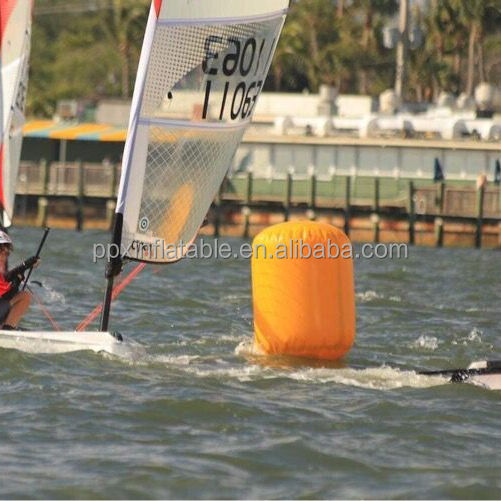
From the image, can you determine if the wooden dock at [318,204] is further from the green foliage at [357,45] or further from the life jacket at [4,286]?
the life jacket at [4,286]

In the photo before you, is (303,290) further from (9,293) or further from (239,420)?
(9,293)

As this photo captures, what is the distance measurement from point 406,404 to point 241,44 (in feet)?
12.6

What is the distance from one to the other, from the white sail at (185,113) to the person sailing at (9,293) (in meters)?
1.20

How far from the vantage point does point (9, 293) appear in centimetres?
1405

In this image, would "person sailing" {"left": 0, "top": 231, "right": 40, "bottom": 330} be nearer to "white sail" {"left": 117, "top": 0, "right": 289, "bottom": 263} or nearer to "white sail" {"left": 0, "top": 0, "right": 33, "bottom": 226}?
"white sail" {"left": 117, "top": 0, "right": 289, "bottom": 263}

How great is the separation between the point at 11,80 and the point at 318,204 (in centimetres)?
1862

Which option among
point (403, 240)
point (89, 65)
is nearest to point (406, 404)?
point (403, 240)

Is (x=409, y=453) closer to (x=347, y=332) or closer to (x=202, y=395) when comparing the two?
(x=202, y=395)

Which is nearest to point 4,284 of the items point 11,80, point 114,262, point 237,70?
point 114,262

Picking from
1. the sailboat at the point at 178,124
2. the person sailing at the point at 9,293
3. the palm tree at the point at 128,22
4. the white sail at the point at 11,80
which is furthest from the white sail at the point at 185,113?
the palm tree at the point at 128,22

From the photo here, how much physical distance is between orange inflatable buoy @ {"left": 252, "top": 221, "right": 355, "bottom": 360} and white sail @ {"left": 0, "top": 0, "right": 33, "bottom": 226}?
18.2ft

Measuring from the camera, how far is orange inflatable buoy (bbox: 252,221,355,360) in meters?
13.8

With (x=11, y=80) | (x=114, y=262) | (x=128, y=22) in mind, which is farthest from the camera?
(x=128, y=22)

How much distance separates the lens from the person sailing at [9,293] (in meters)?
13.9
